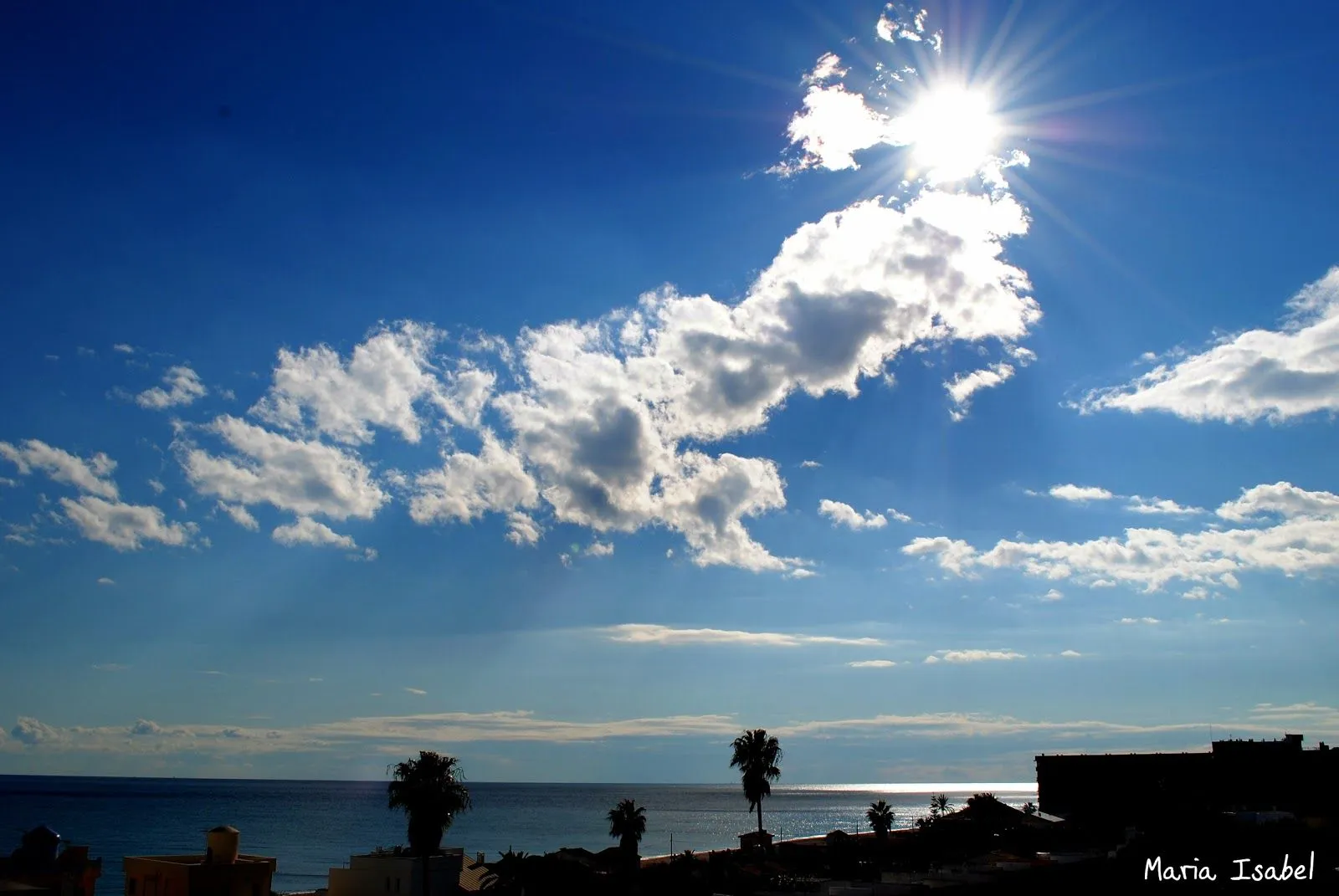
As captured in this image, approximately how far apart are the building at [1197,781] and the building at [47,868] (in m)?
66.5

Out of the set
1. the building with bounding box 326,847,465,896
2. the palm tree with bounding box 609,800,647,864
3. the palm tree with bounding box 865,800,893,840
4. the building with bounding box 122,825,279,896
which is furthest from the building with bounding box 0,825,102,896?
the palm tree with bounding box 865,800,893,840

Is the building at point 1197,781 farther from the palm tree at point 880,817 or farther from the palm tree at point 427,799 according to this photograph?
the palm tree at point 427,799

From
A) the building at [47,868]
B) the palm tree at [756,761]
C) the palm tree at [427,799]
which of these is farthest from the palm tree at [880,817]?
the building at [47,868]

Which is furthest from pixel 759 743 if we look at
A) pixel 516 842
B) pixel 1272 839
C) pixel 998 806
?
pixel 516 842

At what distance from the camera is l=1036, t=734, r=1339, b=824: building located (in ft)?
265

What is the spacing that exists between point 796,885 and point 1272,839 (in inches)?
806

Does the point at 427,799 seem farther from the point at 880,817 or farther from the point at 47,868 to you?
the point at 880,817

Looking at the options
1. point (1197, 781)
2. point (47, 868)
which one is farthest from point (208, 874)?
point (1197, 781)

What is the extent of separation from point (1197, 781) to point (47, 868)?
83.4 meters

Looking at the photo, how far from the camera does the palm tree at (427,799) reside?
5078 cm

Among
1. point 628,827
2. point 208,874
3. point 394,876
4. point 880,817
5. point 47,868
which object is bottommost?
point 880,817

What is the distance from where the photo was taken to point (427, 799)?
5097 centimetres

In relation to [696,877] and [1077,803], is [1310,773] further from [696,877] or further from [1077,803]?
[696,877]

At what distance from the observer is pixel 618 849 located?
65688 millimetres
